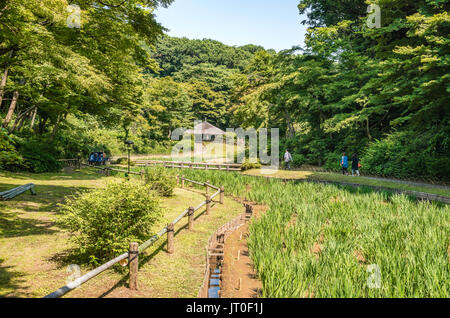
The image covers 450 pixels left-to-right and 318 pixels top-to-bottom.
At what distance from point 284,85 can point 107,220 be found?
21430 mm

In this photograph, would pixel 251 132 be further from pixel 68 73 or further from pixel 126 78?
pixel 68 73

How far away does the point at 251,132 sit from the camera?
31.4 m

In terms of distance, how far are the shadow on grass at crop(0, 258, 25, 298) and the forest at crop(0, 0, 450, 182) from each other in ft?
6.81

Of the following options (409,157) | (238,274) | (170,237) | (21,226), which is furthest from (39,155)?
(409,157)

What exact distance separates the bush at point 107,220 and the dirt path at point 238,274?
1851 millimetres

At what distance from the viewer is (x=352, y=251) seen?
15.4 ft

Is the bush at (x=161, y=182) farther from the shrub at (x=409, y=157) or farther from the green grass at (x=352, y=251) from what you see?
the shrub at (x=409, y=157)

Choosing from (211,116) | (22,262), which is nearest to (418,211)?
(22,262)

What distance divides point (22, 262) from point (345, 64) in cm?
2204

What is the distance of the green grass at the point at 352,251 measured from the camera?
141 inches

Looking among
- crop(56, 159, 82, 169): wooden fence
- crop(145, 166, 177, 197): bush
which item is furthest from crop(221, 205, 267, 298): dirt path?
Answer: crop(56, 159, 82, 169): wooden fence

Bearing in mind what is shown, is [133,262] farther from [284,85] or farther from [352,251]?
[284,85]

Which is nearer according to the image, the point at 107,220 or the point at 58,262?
the point at 58,262
